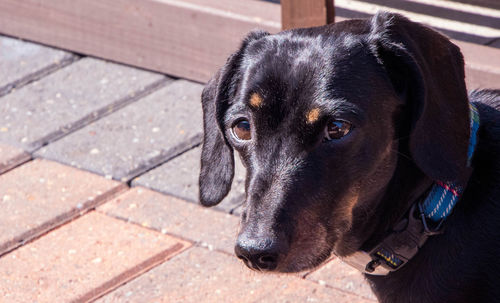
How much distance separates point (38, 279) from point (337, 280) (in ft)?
4.23

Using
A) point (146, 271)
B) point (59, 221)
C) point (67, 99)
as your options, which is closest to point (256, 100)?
point (146, 271)

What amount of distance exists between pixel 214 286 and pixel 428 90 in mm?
1502

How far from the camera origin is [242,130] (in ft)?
10.0

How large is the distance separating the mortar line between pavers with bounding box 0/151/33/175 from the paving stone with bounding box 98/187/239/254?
26.0 inches

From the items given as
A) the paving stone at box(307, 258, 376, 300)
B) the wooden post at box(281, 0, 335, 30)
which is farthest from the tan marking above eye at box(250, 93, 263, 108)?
the wooden post at box(281, 0, 335, 30)

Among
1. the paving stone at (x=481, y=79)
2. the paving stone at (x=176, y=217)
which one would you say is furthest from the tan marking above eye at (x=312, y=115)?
the paving stone at (x=481, y=79)

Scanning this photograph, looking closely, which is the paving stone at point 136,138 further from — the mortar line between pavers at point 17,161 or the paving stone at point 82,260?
the paving stone at point 82,260

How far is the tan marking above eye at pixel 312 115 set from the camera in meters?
2.86

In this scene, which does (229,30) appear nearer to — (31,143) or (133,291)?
(31,143)

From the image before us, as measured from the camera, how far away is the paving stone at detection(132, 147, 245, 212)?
4524 mm

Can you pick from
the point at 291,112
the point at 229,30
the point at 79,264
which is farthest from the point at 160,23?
the point at 291,112

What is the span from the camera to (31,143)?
5.13 metres

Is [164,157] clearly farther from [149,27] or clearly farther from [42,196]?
[149,27]

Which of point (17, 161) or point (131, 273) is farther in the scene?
point (17, 161)
